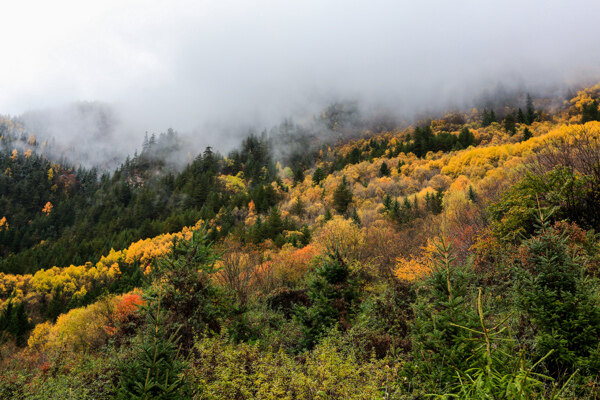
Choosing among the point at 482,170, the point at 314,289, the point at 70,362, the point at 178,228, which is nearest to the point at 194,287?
the point at 314,289

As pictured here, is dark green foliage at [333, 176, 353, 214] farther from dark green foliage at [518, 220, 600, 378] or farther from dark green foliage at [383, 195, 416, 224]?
dark green foliage at [518, 220, 600, 378]

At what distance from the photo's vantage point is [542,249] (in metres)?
6.57

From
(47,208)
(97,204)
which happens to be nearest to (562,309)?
(97,204)

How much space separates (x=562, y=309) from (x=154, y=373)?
8751 millimetres

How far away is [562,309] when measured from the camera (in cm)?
597

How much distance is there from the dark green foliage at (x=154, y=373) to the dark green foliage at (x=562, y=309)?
7.89 m

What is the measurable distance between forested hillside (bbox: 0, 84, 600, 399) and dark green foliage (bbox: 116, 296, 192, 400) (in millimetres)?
46

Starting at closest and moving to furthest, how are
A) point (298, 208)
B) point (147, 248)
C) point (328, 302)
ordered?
1. point (328, 302)
2. point (298, 208)
3. point (147, 248)

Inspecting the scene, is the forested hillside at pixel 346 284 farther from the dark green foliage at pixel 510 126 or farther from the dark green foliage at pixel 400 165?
the dark green foliage at pixel 510 126

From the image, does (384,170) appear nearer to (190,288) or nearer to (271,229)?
(271,229)

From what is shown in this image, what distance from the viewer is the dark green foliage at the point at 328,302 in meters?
14.1

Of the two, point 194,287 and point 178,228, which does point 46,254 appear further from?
point 194,287

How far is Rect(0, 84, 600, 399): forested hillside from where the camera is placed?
6.07 m

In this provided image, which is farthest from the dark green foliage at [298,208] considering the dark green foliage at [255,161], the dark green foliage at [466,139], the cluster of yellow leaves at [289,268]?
the dark green foliage at [466,139]
